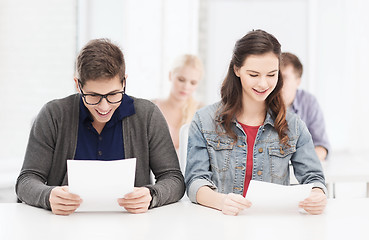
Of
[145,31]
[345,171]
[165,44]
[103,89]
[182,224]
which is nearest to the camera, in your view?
[182,224]

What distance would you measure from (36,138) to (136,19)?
2.68 meters

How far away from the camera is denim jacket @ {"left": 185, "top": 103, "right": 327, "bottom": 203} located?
6.53ft

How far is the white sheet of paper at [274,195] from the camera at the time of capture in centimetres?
164

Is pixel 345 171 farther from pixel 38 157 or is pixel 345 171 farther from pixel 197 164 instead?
pixel 38 157

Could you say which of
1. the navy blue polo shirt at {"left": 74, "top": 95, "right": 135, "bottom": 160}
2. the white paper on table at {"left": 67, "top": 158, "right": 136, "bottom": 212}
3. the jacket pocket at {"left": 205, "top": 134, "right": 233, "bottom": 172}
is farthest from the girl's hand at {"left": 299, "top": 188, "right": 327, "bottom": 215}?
the navy blue polo shirt at {"left": 74, "top": 95, "right": 135, "bottom": 160}

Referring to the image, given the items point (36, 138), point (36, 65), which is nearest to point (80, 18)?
point (36, 65)

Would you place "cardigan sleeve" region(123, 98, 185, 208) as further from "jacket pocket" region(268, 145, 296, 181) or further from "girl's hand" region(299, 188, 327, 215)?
"girl's hand" region(299, 188, 327, 215)

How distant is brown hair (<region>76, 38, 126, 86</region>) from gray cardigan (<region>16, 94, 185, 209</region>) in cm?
21

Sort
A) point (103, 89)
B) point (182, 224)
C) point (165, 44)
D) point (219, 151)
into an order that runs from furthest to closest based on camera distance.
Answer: point (165, 44), point (219, 151), point (103, 89), point (182, 224)

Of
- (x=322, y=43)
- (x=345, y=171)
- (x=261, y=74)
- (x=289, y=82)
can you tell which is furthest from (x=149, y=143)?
(x=322, y=43)

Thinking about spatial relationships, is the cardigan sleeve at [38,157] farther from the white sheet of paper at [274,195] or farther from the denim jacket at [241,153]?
the white sheet of paper at [274,195]

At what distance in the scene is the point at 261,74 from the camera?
1919 millimetres

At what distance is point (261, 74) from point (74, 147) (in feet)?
2.47

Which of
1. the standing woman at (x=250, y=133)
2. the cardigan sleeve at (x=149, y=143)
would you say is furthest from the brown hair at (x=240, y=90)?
the cardigan sleeve at (x=149, y=143)
